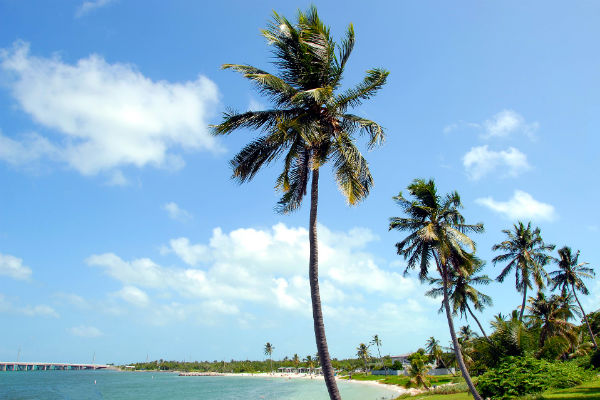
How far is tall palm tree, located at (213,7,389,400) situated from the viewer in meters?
10.6

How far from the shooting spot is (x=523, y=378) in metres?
19.5

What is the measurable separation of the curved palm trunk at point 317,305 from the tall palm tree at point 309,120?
29 millimetres

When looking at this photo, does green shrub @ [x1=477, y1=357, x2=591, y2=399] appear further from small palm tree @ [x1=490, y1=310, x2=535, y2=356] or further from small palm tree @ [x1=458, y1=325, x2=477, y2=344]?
small palm tree @ [x1=458, y1=325, x2=477, y2=344]

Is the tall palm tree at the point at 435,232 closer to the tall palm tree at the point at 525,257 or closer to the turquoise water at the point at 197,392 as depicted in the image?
the tall palm tree at the point at 525,257

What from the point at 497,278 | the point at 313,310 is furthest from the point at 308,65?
the point at 497,278

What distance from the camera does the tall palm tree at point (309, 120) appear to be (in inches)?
418

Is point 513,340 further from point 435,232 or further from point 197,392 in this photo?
point 197,392

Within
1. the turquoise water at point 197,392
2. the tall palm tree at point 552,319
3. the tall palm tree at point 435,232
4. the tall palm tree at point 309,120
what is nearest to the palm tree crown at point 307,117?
the tall palm tree at point 309,120

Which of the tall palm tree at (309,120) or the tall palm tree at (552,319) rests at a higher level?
the tall palm tree at (309,120)

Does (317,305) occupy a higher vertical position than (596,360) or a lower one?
higher

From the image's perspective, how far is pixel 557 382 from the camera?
20.7 m

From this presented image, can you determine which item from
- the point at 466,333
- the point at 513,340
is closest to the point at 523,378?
the point at 513,340

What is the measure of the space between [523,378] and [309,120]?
18.5 m

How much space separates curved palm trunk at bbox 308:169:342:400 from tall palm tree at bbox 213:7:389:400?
0.03 m
